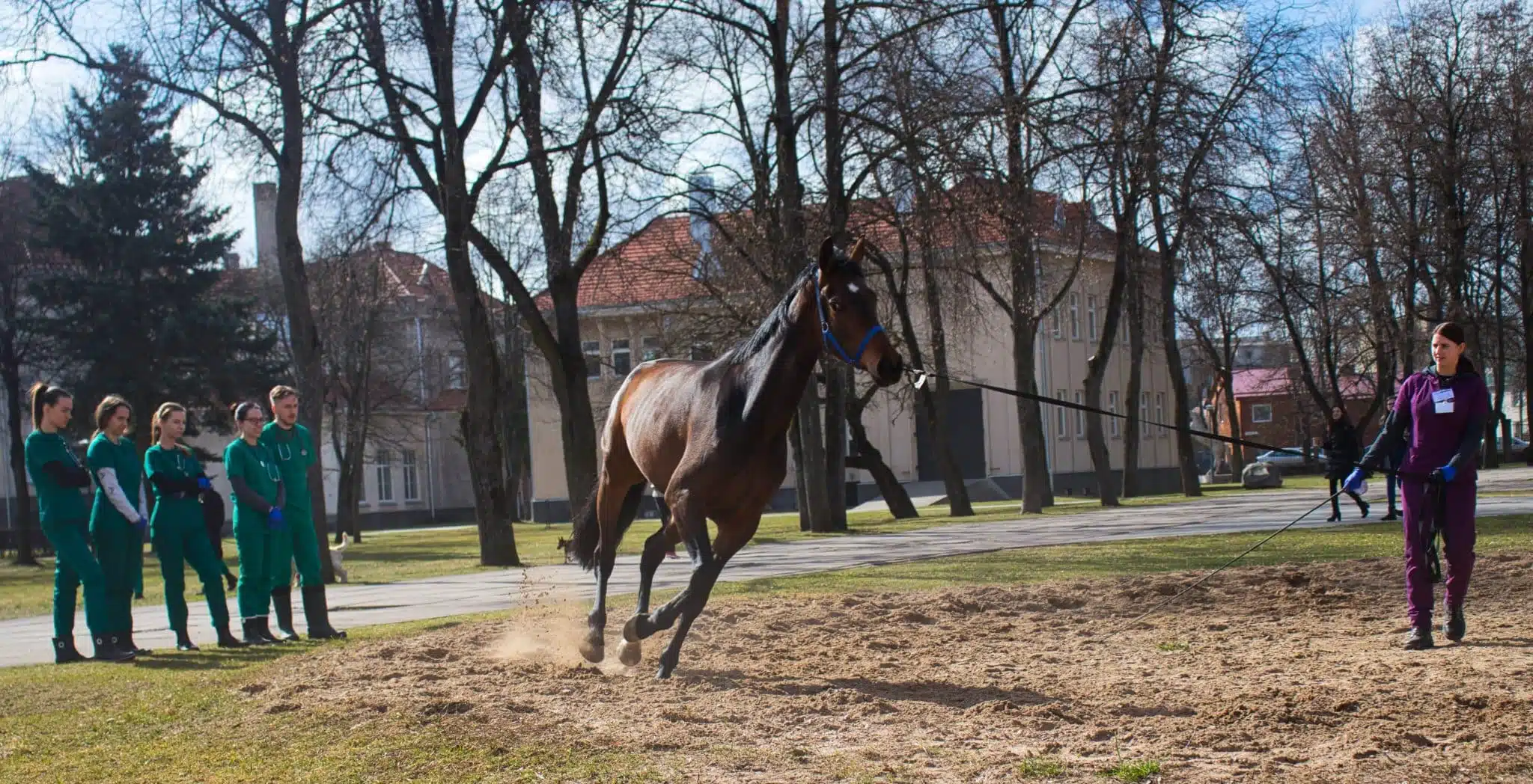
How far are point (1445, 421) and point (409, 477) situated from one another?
65.2 meters

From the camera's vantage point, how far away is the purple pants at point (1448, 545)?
877 cm

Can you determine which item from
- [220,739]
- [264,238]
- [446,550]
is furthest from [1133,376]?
[264,238]

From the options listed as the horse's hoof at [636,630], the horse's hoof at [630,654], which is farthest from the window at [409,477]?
the horse's hoof at [636,630]

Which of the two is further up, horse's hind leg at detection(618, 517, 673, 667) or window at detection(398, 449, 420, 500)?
window at detection(398, 449, 420, 500)

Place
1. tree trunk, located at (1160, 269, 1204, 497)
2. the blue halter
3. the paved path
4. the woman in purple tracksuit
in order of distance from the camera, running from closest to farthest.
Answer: the blue halter → the woman in purple tracksuit → the paved path → tree trunk, located at (1160, 269, 1204, 497)

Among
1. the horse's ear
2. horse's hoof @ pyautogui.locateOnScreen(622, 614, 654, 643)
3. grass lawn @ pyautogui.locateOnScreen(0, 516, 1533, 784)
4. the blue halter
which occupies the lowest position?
grass lawn @ pyautogui.locateOnScreen(0, 516, 1533, 784)

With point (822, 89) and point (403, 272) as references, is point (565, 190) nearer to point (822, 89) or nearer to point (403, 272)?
point (822, 89)

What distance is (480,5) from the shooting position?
71.3 ft

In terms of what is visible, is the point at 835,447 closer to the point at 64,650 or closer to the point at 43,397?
the point at 64,650

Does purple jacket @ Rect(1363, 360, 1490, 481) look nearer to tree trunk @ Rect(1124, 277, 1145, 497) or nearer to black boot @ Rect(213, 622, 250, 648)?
black boot @ Rect(213, 622, 250, 648)

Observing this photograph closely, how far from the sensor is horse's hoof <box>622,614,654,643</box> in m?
8.59

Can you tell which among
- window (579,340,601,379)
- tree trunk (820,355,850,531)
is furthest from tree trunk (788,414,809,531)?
window (579,340,601,379)

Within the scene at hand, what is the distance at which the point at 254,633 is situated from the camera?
12.1 metres

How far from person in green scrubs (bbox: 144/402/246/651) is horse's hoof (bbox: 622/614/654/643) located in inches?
187
